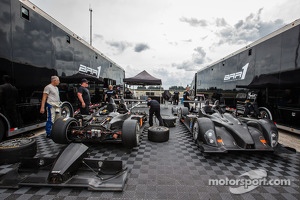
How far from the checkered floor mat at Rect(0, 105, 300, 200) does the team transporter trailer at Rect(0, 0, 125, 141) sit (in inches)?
34.7

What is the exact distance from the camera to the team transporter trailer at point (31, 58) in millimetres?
3291

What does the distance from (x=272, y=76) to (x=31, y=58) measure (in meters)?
7.02

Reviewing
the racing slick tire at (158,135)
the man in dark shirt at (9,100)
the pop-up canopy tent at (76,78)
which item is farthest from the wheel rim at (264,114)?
the man in dark shirt at (9,100)

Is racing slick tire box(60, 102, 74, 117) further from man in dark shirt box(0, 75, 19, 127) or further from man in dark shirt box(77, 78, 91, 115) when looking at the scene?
man in dark shirt box(0, 75, 19, 127)

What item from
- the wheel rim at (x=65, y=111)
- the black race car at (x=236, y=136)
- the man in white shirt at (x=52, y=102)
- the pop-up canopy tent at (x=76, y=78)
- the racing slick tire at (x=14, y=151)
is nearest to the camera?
the racing slick tire at (x=14, y=151)

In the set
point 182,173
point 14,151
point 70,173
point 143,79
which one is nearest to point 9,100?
point 14,151

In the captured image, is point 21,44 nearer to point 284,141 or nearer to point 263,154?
point 263,154

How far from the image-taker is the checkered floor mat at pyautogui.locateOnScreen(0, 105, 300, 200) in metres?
1.88

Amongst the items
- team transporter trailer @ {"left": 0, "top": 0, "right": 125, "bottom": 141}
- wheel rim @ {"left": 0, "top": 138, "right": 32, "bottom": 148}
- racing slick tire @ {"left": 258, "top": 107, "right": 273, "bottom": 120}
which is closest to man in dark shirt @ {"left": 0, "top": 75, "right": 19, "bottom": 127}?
team transporter trailer @ {"left": 0, "top": 0, "right": 125, "bottom": 141}

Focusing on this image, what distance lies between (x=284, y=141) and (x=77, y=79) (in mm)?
6888

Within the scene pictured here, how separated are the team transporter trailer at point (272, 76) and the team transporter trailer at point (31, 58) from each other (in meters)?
6.73

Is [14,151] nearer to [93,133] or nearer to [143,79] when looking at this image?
[93,133]

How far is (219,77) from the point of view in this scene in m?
9.12

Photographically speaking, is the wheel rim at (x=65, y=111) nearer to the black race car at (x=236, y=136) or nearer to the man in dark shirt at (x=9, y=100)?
the man in dark shirt at (x=9, y=100)
